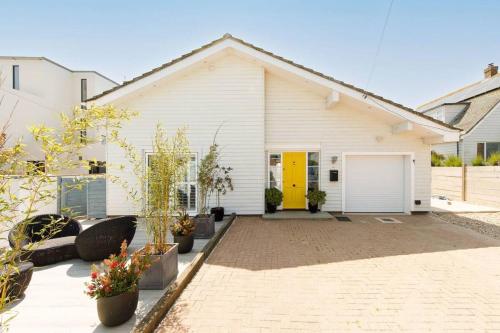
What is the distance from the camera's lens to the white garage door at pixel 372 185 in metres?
10.3

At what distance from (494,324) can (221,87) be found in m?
9.15

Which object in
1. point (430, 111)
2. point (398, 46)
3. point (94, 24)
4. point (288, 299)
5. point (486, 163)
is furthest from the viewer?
point (430, 111)

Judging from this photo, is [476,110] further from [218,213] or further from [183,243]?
[183,243]

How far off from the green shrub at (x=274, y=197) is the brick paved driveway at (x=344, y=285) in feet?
8.82

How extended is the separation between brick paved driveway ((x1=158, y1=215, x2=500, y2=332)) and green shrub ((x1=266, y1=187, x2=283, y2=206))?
8.82ft

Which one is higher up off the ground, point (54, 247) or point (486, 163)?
point (486, 163)

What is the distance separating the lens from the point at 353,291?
4.07 m

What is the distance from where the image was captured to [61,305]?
11.6ft

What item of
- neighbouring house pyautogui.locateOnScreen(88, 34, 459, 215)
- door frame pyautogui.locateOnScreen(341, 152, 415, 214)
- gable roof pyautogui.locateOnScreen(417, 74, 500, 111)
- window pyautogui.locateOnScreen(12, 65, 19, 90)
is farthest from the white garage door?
window pyautogui.locateOnScreen(12, 65, 19, 90)

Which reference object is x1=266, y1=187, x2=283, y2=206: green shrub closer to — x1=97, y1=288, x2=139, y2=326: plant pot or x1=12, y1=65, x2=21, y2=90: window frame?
x1=97, y1=288, x2=139, y2=326: plant pot

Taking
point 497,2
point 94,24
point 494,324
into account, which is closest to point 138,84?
point 94,24

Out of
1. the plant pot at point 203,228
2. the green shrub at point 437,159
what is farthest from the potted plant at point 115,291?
the green shrub at point 437,159

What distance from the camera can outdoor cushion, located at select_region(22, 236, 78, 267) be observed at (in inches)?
186

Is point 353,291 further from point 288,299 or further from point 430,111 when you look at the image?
point 430,111
